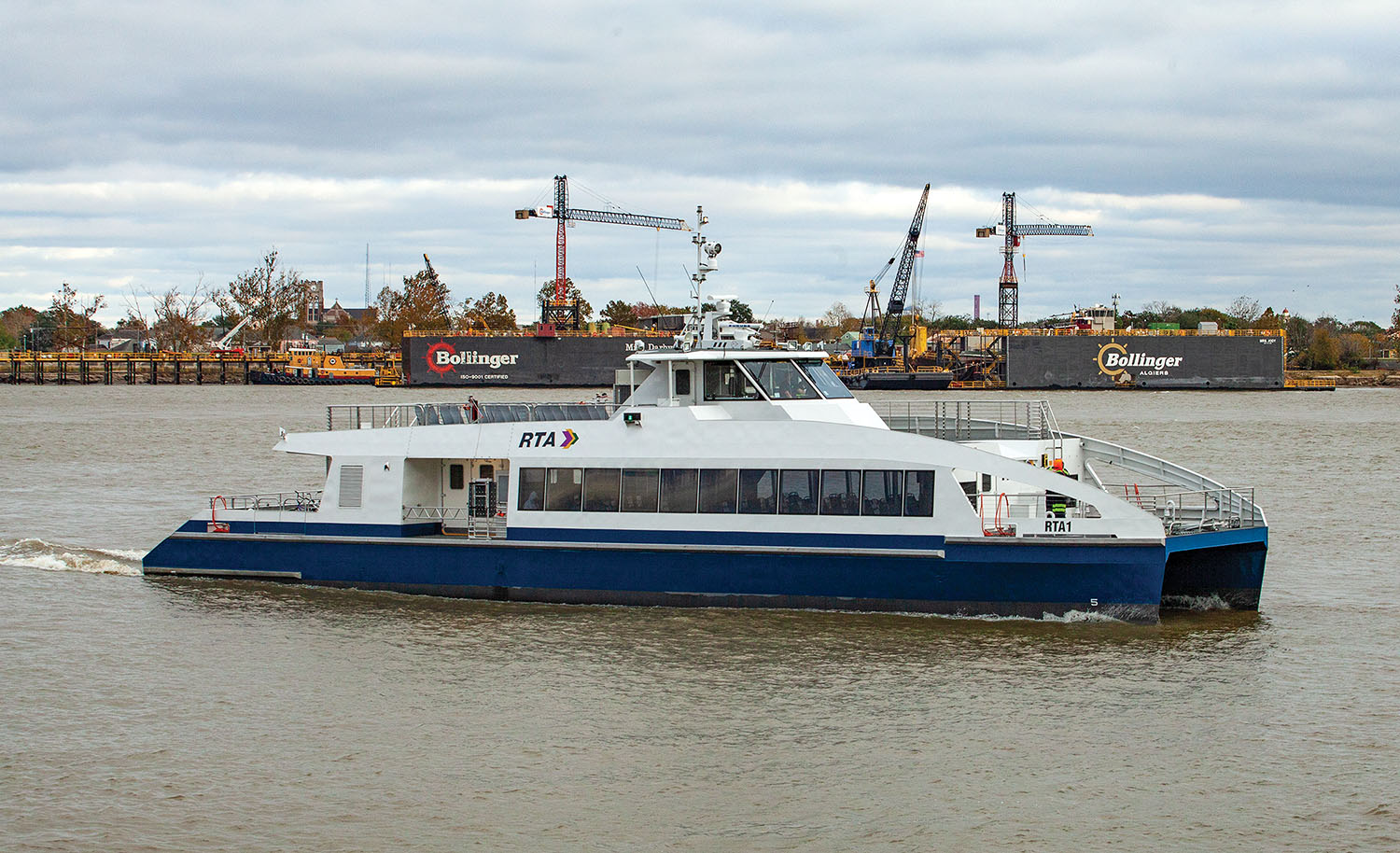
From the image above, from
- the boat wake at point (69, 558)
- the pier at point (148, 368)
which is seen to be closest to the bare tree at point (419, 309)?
Answer: the pier at point (148, 368)

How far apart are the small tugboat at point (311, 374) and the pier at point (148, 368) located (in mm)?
1291

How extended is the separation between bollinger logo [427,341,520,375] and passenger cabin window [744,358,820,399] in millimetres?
89036

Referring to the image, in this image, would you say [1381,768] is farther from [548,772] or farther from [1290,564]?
[1290,564]

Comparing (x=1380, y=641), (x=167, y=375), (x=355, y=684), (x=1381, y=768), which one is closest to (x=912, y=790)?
(x=1381, y=768)

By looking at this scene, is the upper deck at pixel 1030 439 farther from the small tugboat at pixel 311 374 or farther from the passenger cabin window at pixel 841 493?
the small tugboat at pixel 311 374

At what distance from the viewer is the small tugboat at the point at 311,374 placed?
124562 millimetres

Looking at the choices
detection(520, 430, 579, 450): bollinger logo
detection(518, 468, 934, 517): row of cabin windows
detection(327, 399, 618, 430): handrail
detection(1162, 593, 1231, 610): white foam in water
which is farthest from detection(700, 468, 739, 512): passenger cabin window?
detection(1162, 593, 1231, 610): white foam in water

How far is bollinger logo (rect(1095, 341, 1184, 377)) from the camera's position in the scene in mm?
107438

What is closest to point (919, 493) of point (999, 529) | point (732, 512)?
point (999, 529)

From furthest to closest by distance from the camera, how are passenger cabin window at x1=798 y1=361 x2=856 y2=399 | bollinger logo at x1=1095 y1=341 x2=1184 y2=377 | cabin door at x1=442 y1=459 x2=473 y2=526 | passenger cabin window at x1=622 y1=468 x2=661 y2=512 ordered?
1. bollinger logo at x1=1095 y1=341 x2=1184 y2=377
2. cabin door at x1=442 y1=459 x2=473 y2=526
3. passenger cabin window at x1=798 y1=361 x2=856 y2=399
4. passenger cabin window at x1=622 y1=468 x2=661 y2=512

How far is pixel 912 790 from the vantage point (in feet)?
44.4

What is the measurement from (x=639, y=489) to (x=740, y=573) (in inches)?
78.8

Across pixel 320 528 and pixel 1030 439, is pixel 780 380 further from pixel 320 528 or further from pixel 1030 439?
pixel 320 528

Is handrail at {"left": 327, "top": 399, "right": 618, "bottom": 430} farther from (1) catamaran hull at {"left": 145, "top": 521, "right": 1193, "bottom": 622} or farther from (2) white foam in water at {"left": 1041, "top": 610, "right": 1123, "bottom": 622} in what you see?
(2) white foam in water at {"left": 1041, "top": 610, "right": 1123, "bottom": 622}
